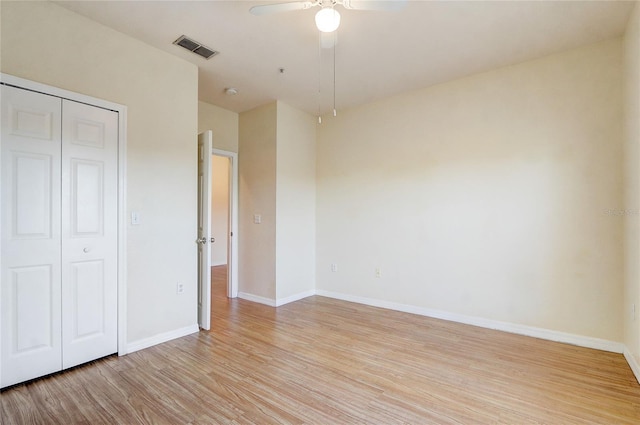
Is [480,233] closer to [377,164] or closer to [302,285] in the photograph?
[377,164]

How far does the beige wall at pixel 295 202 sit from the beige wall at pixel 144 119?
1.34m

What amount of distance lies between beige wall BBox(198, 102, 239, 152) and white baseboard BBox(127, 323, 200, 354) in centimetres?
253

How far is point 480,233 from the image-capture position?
11.3ft

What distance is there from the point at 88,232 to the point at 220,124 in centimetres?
251

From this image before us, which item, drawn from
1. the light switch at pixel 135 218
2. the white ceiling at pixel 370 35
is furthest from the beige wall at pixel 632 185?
the light switch at pixel 135 218

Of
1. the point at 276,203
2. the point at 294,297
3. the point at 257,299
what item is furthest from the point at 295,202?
the point at 257,299

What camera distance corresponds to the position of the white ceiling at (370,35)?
7.79 ft

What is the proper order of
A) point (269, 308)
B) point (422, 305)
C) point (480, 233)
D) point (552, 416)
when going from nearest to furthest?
point (552, 416) → point (480, 233) → point (422, 305) → point (269, 308)

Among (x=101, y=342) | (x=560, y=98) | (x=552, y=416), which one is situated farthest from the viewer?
(x=560, y=98)

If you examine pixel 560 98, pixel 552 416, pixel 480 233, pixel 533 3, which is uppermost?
pixel 533 3

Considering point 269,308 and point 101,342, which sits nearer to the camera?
point 101,342

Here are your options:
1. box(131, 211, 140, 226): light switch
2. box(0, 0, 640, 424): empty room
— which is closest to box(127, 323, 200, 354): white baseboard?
box(0, 0, 640, 424): empty room

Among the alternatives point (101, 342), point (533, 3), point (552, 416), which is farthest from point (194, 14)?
point (552, 416)

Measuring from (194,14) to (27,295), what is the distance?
8.04 ft
